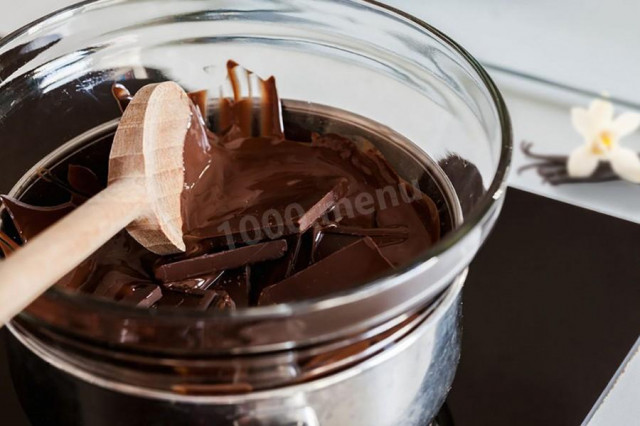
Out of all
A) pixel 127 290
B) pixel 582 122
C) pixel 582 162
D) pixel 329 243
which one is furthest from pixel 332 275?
pixel 582 122

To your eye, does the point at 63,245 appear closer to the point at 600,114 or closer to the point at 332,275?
the point at 332,275

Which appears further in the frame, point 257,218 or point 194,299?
point 257,218

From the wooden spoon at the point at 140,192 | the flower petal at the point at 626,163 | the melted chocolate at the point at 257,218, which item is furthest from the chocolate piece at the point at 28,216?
the flower petal at the point at 626,163

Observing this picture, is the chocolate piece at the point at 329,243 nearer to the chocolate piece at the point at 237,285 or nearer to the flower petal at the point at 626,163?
the chocolate piece at the point at 237,285

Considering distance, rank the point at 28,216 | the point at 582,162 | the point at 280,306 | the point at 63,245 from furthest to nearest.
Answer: the point at 582,162 < the point at 28,216 < the point at 63,245 < the point at 280,306

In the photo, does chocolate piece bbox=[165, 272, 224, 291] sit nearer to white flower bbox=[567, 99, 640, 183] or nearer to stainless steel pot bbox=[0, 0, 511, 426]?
stainless steel pot bbox=[0, 0, 511, 426]

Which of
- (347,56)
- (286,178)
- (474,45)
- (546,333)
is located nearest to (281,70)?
(347,56)

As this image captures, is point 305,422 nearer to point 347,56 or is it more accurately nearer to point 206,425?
point 206,425
